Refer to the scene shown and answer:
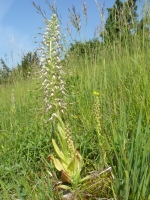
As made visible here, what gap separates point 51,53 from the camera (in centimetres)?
167

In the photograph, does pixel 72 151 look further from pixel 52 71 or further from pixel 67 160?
pixel 52 71

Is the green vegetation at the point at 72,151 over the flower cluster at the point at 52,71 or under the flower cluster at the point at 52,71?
under

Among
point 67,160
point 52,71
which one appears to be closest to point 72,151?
point 67,160

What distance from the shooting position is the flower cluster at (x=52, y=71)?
5.41ft

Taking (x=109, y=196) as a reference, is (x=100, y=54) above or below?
above

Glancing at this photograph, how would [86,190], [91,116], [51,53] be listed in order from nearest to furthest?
1. [86,190]
2. [51,53]
3. [91,116]

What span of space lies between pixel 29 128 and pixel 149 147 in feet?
4.67

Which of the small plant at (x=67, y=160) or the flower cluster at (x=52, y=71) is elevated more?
the flower cluster at (x=52, y=71)

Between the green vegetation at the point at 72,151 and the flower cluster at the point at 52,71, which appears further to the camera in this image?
the flower cluster at the point at 52,71

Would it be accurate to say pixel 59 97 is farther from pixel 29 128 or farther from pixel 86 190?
pixel 29 128

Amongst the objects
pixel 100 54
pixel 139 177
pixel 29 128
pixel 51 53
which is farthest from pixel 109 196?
pixel 100 54

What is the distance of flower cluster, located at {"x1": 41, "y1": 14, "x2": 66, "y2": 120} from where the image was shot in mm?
1647

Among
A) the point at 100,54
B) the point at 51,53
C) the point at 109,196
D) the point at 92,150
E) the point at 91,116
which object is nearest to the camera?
the point at 109,196

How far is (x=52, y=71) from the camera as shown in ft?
5.39
